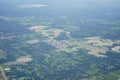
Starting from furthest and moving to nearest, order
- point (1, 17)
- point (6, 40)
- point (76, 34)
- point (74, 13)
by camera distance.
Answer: point (74, 13)
point (1, 17)
point (76, 34)
point (6, 40)

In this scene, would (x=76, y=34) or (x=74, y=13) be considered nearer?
(x=76, y=34)

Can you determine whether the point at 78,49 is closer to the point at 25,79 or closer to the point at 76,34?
the point at 76,34

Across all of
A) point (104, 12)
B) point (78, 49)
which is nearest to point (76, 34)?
point (78, 49)

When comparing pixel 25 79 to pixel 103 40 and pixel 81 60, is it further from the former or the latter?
pixel 103 40

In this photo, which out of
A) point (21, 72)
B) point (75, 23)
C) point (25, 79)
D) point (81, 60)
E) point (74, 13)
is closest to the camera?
point (25, 79)

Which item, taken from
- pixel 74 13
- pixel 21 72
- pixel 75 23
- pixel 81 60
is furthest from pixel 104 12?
pixel 21 72

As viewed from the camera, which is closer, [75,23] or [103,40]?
[103,40]
